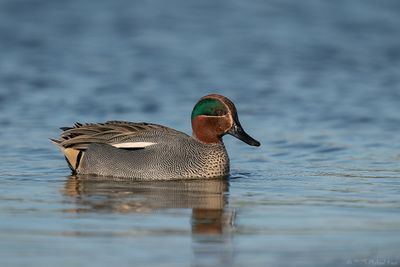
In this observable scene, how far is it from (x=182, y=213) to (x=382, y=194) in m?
2.09

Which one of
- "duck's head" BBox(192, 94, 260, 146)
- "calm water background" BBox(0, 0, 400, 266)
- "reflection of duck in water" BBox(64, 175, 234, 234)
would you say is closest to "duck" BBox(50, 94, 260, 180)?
"duck's head" BBox(192, 94, 260, 146)

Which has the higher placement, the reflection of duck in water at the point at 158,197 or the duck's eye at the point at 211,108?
the duck's eye at the point at 211,108

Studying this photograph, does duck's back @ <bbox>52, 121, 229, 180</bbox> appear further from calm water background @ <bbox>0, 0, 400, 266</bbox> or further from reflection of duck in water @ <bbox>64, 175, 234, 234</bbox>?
calm water background @ <bbox>0, 0, 400, 266</bbox>

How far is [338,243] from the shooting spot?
24.5ft

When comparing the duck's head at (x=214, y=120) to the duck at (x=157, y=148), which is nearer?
the duck at (x=157, y=148)

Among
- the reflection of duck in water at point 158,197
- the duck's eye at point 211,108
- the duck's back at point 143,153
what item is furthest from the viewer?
the duck's eye at point 211,108

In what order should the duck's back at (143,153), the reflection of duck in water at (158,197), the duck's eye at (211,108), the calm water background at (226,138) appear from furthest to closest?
the duck's eye at (211,108) → the duck's back at (143,153) → the reflection of duck in water at (158,197) → the calm water background at (226,138)

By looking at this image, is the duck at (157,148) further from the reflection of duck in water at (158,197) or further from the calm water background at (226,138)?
the calm water background at (226,138)

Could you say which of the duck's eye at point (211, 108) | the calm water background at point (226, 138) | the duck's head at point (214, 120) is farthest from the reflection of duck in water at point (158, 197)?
the duck's eye at point (211, 108)

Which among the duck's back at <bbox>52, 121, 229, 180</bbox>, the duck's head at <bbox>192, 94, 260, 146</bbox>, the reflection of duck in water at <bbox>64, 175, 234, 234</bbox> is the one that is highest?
the duck's head at <bbox>192, 94, 260, 146</bbox>

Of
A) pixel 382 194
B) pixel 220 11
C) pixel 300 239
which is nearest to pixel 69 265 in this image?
pixel 300 239

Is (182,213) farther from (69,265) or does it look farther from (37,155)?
(37,155)

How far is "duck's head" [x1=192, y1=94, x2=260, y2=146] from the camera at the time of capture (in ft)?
35.6

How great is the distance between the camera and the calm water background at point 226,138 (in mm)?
7453
